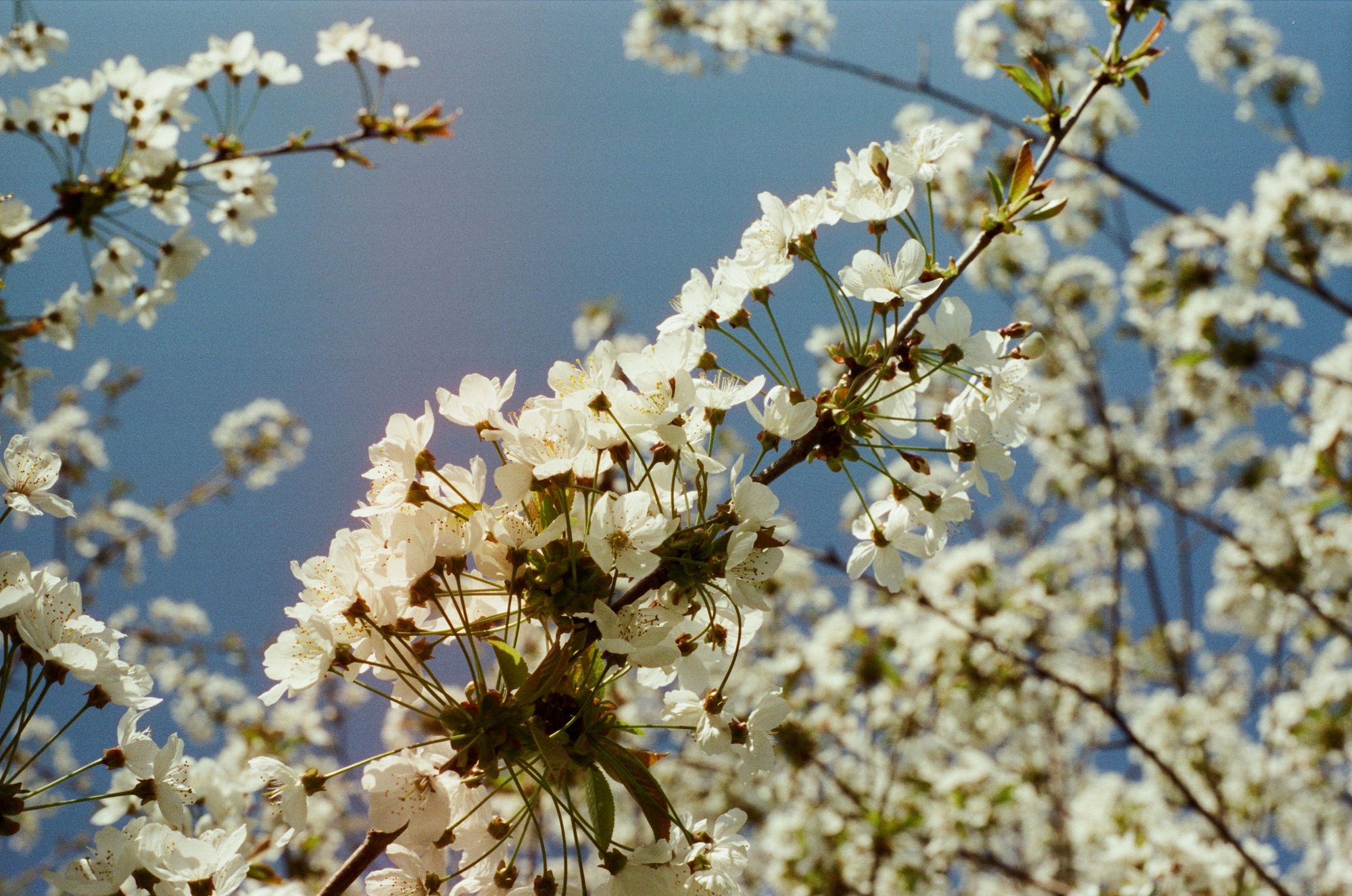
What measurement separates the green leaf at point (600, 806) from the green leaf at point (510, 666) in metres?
0.18

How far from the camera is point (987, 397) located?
5.15 ft

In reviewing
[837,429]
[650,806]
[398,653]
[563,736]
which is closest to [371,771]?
[398,653]

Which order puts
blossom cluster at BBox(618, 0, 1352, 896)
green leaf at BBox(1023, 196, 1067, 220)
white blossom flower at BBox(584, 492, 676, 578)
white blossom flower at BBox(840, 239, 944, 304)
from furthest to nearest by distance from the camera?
blossom cluster at BBox(618, 0, 1352, 896) < green leaf at BBox(1023, 196, 1067, 220) < white blossom flower at BBox(840, 239, 944, 304) < white blossom flower at BBox(584, 492, 676, 578)

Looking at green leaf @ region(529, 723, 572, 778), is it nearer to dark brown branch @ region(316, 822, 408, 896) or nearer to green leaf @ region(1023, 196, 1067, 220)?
dark brown branch @ region(316, 822, 408, 896)

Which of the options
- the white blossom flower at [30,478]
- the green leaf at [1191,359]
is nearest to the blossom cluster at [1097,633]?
the green leaf at [1191,359]

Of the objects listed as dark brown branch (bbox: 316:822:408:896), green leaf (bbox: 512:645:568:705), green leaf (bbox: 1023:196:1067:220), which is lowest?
dark brown branch (bbox: 316:822:408:896)

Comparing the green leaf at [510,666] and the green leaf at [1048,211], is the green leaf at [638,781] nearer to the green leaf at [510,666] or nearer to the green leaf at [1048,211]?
the green leaf at [510,666]

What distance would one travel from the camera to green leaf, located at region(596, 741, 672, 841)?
4.34 ft

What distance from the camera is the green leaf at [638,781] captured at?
4.34 ft

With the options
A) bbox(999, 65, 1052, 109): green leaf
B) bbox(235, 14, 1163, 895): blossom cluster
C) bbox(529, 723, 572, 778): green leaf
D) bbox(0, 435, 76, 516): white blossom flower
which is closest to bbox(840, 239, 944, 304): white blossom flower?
bbox(235, 14, 1163, 895): blossom cluster

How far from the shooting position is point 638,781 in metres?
1.36

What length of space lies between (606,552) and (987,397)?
0.81 meters

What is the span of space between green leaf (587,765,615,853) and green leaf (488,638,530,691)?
0.18 meters

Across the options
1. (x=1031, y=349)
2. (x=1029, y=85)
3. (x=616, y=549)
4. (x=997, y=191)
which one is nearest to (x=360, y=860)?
(x=616, y=549)
